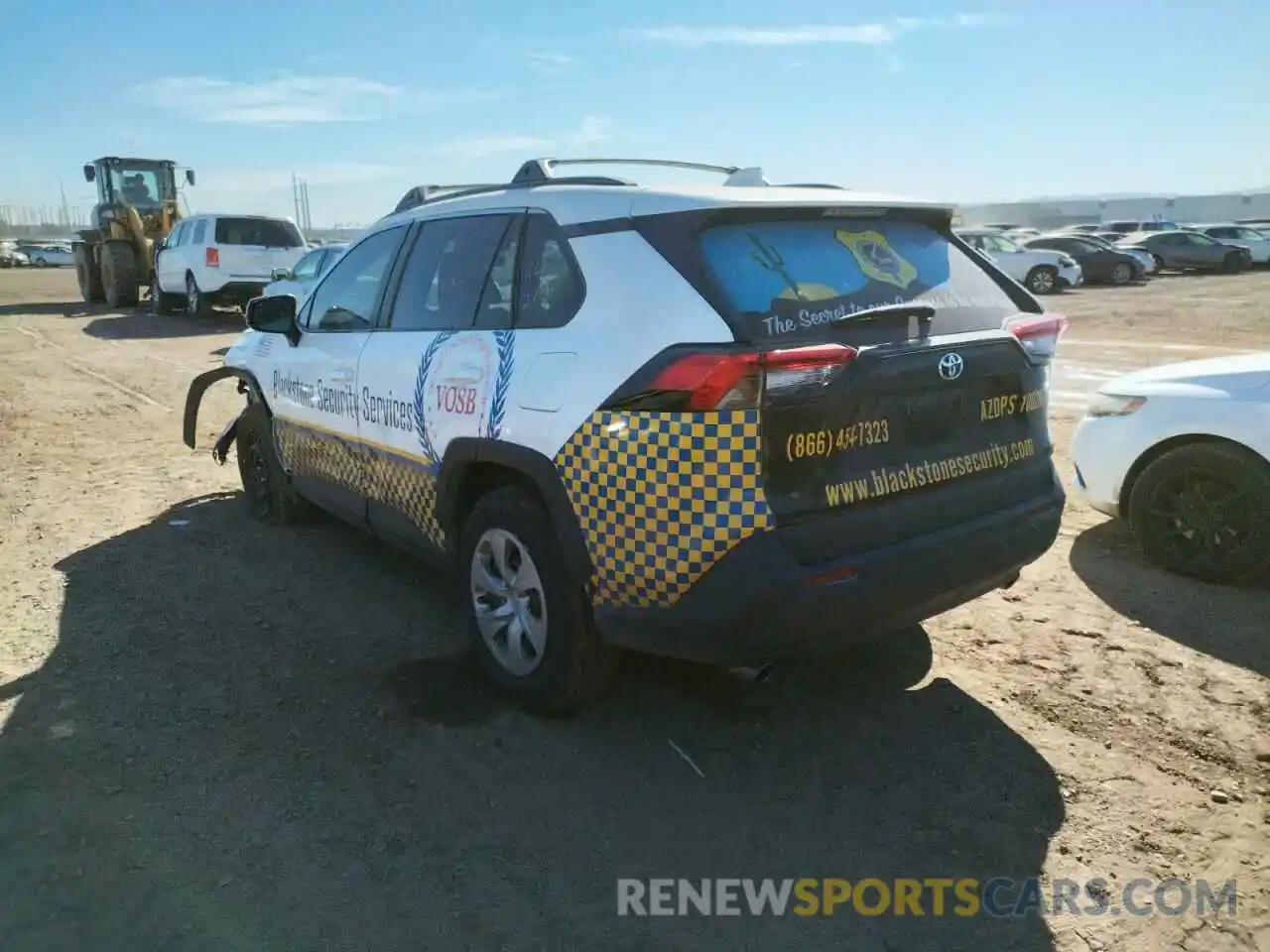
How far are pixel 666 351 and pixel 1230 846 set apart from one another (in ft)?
7.05

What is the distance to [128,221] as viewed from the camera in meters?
22.0

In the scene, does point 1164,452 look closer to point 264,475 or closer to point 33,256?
point 264,475

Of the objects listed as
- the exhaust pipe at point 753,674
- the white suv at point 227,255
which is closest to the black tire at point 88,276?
the white suv at point 227,255

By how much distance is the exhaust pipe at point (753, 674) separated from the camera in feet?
10.6

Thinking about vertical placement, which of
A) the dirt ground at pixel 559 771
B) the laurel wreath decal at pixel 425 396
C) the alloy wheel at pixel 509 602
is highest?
the laurel wreath decal at pixel 425 396

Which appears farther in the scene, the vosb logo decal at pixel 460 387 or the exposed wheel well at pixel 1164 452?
the exposed wheel well at pixel 1164 452

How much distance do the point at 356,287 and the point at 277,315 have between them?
2.37 ft

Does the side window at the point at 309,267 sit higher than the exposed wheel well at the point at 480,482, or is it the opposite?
the side window at the point at 309,267

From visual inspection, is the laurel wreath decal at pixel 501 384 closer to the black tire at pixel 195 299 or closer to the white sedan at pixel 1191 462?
the white sedan at pixel 1191 462

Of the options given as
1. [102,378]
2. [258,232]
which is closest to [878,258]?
[102,378]

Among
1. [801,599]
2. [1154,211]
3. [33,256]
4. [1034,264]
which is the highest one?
[1154,211]

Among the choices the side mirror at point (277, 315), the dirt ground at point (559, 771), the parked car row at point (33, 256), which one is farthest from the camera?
the parked car row at point (33, 256)

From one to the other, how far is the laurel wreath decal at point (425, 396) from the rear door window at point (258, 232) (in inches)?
651

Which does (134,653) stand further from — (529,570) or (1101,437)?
(1101,437)
